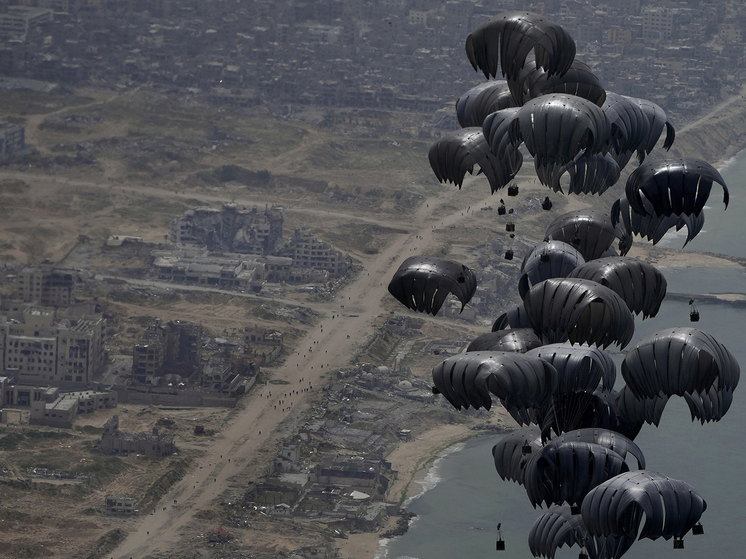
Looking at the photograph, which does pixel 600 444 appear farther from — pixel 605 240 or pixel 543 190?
pixel 543 190

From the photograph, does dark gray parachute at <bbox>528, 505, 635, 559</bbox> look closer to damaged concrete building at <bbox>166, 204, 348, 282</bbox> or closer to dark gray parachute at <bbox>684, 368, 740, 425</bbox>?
dark gray parachute at <bbox>684, 368, 740, 425</bbox>

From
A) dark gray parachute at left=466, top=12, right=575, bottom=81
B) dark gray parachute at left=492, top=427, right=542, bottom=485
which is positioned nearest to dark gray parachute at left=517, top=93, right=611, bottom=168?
dark gray parachute at left=466, top=12, right=575, bottom=81

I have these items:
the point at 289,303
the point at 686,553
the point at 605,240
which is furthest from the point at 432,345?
the point at 605,240

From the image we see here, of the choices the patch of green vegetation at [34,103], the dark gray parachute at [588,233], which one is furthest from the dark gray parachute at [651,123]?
the patch of green vegetation at [34,103]

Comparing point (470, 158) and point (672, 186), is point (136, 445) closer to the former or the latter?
point (470, 158)

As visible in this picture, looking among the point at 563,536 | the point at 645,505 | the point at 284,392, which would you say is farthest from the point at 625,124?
the point at 284,392
